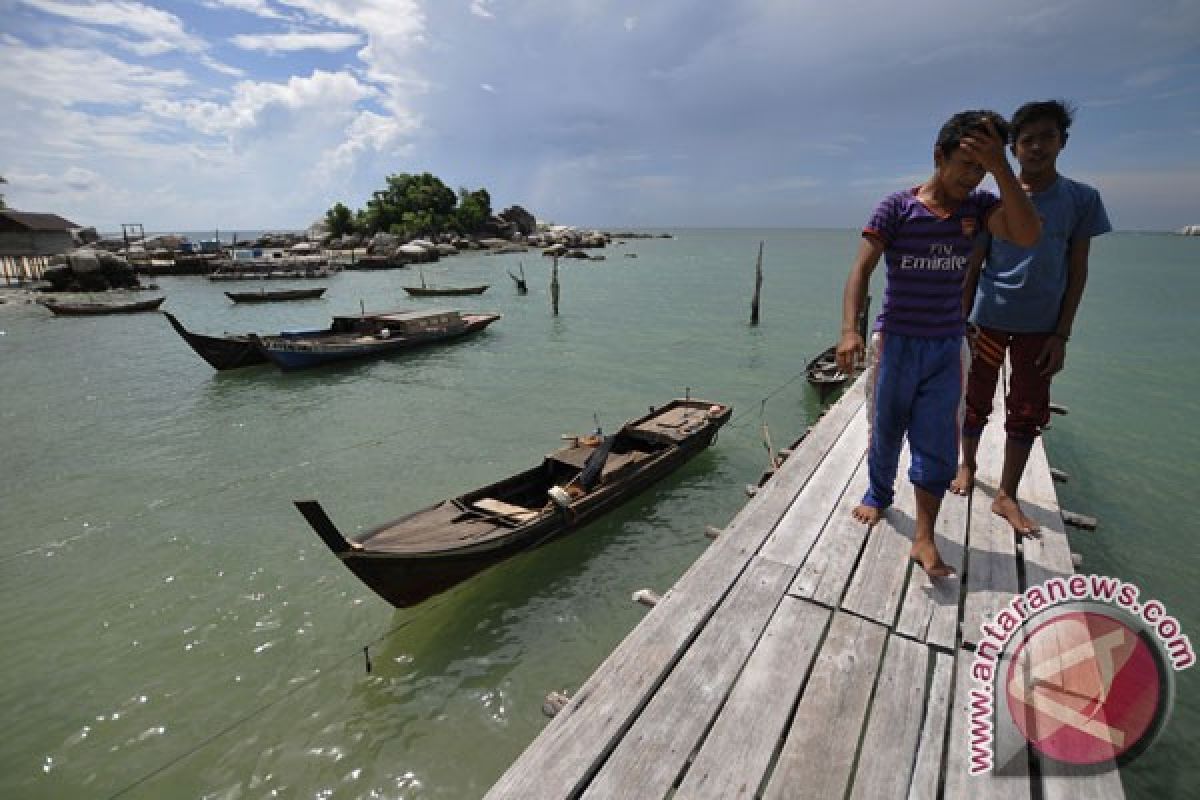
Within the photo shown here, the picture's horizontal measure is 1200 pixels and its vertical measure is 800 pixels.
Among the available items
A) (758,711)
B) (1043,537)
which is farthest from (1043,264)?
(758,711)

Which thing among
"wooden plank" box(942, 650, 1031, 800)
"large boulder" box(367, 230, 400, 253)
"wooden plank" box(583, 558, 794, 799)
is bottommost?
"wooden plank" box(942, 650, 1031, 800)

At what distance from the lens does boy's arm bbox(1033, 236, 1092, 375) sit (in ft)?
13.4

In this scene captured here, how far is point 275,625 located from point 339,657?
122 cm

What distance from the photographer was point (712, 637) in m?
3.36

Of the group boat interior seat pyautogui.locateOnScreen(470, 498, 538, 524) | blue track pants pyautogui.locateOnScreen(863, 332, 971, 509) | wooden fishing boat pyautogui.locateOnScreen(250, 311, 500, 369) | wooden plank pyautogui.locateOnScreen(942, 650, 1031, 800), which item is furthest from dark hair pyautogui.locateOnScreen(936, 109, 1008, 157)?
wooden fishing boat pyautogui.locateOnScreen(250, 311, 500, 369)

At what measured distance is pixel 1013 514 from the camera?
456cm

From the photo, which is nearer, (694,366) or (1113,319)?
(694,366)

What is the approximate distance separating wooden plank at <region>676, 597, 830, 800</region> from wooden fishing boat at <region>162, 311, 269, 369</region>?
21245 millimetres

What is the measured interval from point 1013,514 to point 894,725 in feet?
8.96

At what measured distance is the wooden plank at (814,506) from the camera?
428cm

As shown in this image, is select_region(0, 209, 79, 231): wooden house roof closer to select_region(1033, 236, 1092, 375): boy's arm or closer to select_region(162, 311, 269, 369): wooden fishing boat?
select_region(162, 311, 269, 369): wooden fishing boat

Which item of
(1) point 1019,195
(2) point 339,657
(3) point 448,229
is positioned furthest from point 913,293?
(3) point 448,229

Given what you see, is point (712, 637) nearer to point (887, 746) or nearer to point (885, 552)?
point (887, 746)

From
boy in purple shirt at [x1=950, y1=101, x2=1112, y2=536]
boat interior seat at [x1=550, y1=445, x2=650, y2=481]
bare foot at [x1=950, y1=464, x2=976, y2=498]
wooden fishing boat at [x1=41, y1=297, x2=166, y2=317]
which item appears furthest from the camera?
wooden fishing boat at [x1=41, y1=297, x2=166, y2=317]
